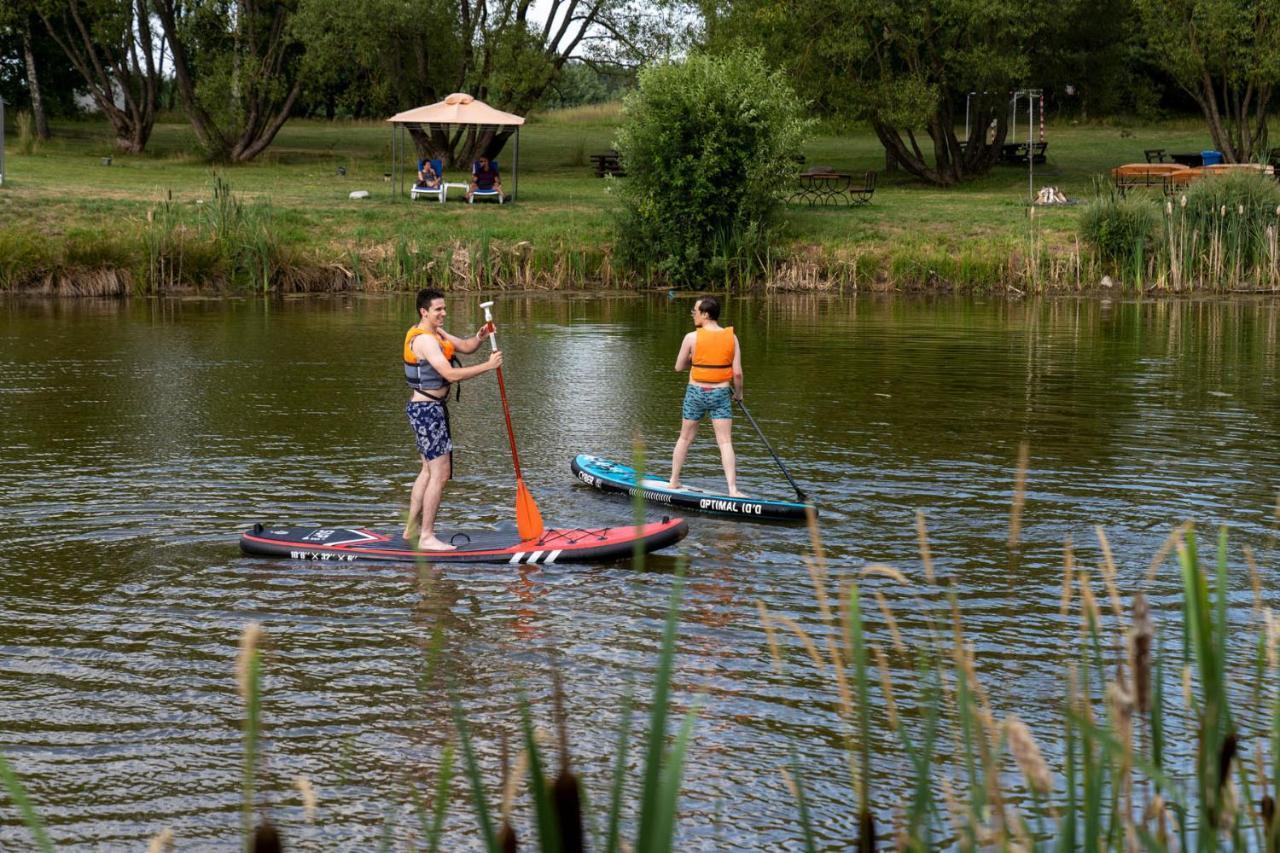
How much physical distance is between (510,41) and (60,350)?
24040mm

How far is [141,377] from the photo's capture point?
20734 mm

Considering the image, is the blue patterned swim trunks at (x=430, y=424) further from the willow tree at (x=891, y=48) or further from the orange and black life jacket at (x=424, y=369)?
the willow tree at (x=891, y=48)

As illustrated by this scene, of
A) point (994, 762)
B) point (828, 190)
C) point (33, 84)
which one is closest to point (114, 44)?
point (33, 84)

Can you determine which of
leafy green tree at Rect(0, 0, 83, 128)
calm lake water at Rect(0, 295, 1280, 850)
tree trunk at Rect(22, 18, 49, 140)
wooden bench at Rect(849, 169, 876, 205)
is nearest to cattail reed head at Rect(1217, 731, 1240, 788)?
calm lake water at Rect(0, 295, 1280, 850)

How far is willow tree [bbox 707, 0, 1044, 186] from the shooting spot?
40438 millimetres

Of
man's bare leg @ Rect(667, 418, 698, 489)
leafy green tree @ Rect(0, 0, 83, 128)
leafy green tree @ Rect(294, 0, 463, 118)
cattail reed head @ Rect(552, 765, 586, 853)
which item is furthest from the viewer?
leafy green tree @ Rect(0, 0, 83, 128)

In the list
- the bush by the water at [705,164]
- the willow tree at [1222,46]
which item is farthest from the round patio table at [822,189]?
the willow tree at [1222,46]

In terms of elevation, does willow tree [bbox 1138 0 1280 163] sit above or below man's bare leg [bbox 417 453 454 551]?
above

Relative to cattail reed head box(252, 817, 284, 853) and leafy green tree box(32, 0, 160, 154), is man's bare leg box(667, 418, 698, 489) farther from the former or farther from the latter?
leafy green tree box(32, 0, 160, 154)

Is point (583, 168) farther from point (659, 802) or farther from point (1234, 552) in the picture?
point (659, 802)

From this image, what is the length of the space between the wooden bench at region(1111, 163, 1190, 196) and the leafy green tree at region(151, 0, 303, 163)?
22.4 m

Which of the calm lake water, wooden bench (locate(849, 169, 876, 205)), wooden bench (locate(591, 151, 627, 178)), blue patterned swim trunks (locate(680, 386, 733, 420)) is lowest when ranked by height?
the calm lake water

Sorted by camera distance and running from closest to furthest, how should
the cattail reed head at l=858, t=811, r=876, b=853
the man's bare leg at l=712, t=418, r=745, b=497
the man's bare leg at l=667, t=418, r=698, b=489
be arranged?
1. the cattail reed head at l=858, t=811, r=876, b=853
2. the man's bare leg at l=712, t=418, r=745, b=497
3. the man's bare leg at l=667, t=418, r=698, b=489

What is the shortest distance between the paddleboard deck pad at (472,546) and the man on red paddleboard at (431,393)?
0.22 m
